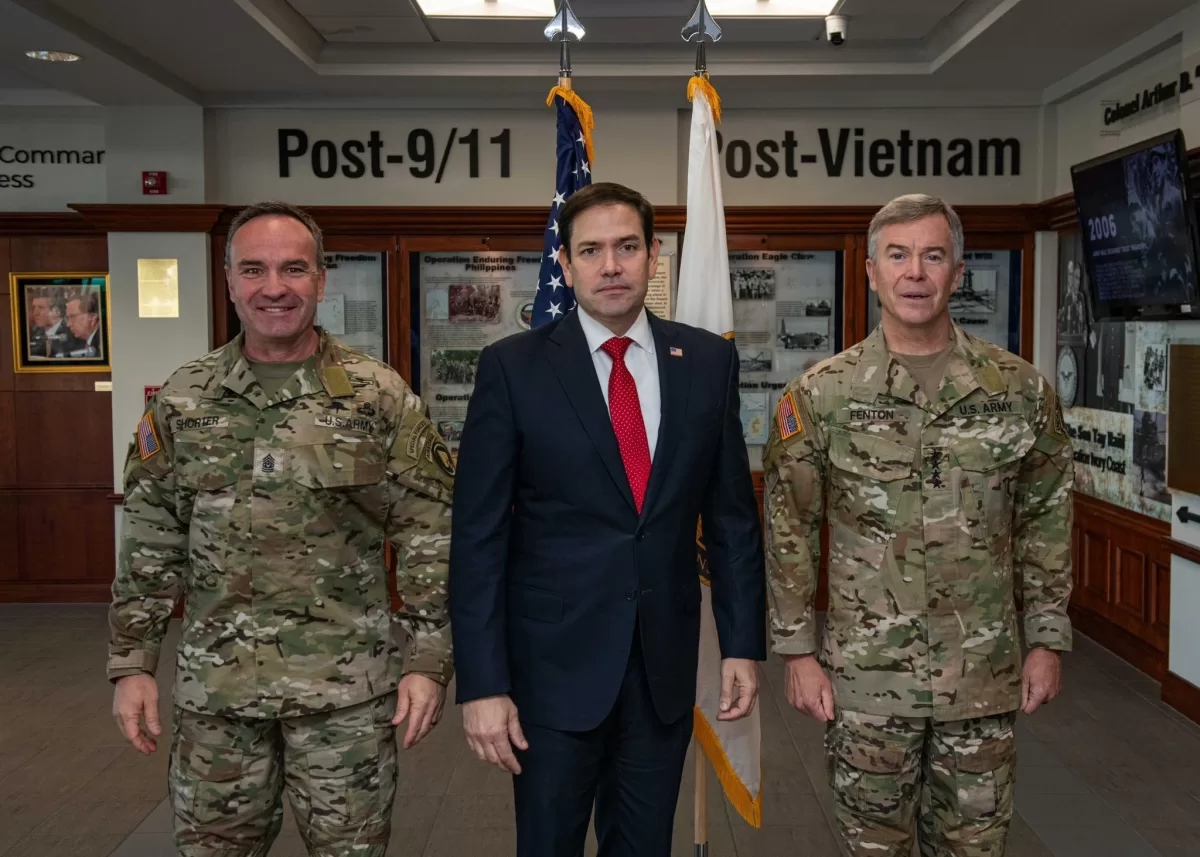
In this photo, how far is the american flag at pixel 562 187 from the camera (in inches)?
125

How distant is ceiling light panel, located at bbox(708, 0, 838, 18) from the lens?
4801mm

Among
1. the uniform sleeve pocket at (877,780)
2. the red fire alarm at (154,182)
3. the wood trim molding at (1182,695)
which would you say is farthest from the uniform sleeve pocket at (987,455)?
the red fire alarm at (154,182)

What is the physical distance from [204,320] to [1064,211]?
192 inches

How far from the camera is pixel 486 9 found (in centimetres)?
485

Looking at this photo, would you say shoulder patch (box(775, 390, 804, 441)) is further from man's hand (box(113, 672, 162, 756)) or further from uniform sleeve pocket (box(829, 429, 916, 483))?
man's hand (box(113, 672, 162, 756))

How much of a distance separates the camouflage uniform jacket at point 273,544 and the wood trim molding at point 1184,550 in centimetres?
349

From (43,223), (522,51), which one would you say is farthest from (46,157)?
(522,51)

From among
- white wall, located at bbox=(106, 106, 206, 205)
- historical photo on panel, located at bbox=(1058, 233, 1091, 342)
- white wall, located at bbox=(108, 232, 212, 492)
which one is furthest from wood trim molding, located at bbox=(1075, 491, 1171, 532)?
white wall, located at bbox=(106, 106, 206, 205)

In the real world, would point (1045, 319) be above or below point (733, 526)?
above

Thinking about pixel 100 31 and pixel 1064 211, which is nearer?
pixel 100 31

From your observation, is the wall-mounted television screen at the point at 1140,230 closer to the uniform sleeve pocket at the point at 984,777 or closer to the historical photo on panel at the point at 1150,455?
the historical photo on panel at the point at 1150,455

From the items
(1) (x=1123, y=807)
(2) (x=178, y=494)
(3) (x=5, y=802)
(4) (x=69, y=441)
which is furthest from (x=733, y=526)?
(4) (x=69, y=441)

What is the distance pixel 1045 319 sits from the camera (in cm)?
604

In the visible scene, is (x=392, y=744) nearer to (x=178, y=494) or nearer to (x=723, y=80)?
(x=178, y=494)
